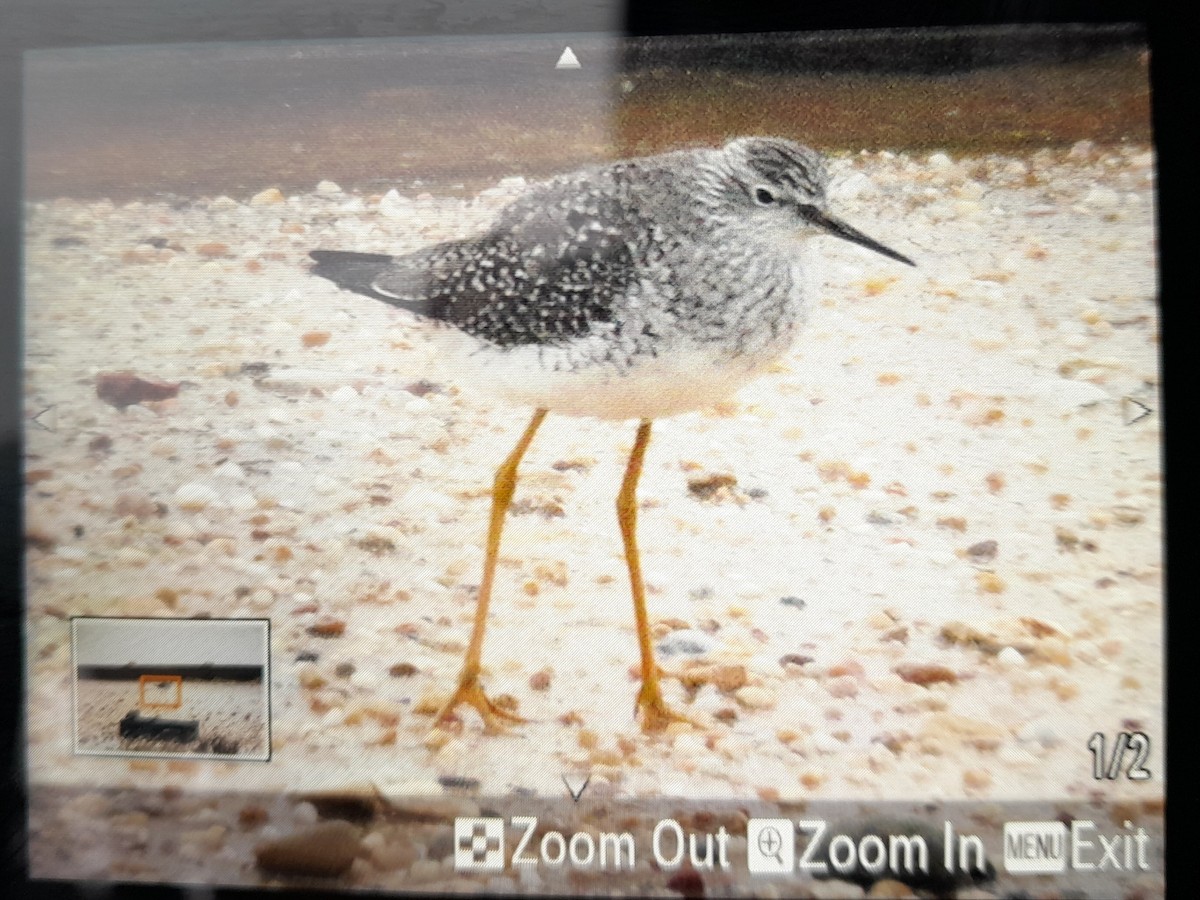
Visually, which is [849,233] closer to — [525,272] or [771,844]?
[525,272]

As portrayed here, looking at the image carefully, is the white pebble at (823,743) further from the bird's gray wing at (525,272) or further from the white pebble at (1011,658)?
the bird's gray wing at (525,272)

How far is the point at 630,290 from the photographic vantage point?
81 centimetres

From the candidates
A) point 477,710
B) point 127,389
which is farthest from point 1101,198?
point 127,389

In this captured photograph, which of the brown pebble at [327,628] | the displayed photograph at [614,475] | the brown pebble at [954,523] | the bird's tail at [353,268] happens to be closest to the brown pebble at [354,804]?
the displayed photograph at [614,475]

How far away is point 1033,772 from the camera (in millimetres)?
813

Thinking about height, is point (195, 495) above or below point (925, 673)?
above

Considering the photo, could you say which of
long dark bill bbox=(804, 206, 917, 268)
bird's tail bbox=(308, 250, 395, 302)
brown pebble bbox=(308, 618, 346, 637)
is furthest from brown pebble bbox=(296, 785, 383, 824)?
long dark bill bbox=(804, 206, 917, 268)

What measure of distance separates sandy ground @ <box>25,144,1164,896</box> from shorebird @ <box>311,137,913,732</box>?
0.9 inches

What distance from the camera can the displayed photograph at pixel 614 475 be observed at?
816 millimetres

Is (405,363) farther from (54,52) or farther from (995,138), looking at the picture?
(995,138)

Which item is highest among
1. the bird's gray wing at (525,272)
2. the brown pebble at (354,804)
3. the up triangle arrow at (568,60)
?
the up triangle arrow at (568,60)

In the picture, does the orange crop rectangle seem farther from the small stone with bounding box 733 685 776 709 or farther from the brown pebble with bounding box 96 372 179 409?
the small stone with bounding box 733 685 776 709

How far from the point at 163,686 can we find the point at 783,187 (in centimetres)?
82

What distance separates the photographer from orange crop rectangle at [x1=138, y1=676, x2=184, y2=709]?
0.84m
